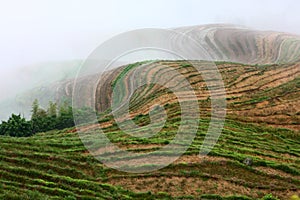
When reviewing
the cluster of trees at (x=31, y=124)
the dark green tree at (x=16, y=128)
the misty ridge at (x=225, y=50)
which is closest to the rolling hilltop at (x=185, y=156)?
the dark green tree at (x=16, y=128)

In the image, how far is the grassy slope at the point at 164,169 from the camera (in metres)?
19.9

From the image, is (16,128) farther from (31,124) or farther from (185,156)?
(185,156)

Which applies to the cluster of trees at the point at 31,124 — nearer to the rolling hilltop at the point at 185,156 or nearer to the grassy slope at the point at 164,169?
the rolling hilltop at the point at 185,156

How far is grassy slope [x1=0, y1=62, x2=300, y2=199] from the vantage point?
19891mm

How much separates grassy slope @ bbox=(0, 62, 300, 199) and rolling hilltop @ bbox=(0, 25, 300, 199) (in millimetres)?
53

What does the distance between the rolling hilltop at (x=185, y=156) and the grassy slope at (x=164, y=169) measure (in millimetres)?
53

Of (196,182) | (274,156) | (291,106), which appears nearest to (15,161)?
(196,182)

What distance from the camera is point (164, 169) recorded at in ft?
72.8

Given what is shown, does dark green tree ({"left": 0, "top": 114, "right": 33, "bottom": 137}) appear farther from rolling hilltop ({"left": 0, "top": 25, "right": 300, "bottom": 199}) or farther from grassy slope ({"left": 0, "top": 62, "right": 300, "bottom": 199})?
grassy slope ({"left": 0, "top": 62, "right": 300, "bottom": 199})

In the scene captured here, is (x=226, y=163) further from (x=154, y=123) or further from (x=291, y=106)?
(x=291, y=106)

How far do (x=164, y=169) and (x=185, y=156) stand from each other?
7.10 feet

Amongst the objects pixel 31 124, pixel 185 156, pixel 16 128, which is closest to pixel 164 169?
pixel 185 156

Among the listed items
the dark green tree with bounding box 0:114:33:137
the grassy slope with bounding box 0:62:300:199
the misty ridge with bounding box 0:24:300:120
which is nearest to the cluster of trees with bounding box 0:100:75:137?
the dark green tree with bounding box 0:114:33:137

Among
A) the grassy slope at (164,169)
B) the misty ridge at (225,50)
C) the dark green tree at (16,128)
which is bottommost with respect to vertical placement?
the grassy slope at (164,169)
